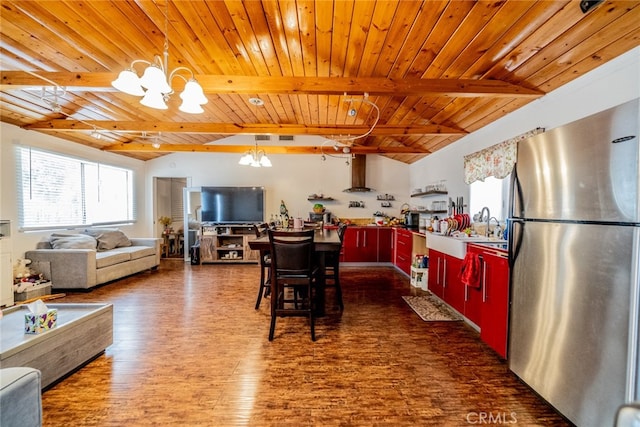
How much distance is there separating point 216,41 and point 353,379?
10.3 feet

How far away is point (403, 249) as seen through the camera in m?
5.08

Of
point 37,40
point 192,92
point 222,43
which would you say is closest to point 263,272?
point 192,92

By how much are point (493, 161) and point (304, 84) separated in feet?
8.05

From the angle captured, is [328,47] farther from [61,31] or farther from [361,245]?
[361,245]

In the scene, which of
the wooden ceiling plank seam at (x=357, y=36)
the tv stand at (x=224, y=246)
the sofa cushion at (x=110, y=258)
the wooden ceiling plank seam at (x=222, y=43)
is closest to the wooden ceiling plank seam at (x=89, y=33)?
the wooden ceiling plank seam at (x=222, y=43)

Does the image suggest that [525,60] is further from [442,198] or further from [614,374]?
[442,198]

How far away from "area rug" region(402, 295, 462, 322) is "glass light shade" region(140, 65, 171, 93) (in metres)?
3.24

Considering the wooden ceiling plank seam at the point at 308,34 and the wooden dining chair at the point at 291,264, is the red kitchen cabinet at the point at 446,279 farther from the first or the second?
the wooden ceiling plank seam at the point at 308,34

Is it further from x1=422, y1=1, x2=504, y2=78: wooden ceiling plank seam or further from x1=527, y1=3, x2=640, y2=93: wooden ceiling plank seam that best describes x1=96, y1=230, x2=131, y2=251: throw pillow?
x1=527, y1=3, x2=640, y2=93: wooden ceiling plank seam

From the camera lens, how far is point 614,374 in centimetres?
126

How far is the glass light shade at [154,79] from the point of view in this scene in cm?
162

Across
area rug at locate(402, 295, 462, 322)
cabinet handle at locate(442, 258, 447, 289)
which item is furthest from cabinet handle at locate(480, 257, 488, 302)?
cabinet handle at locate(442, 258, 447, 289)

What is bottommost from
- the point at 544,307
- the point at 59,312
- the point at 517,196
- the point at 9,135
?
the point at 59,312

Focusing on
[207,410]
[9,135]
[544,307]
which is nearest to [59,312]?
[207,410]
